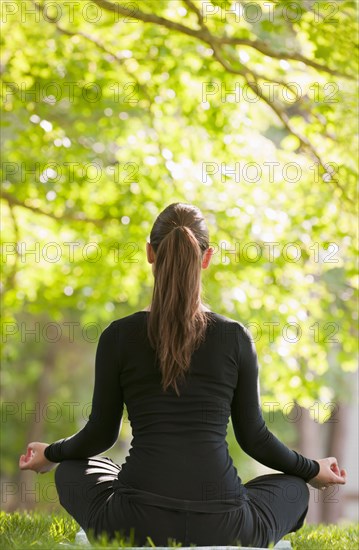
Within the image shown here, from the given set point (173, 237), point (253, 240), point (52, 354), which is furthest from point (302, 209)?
A: point (52, 354)

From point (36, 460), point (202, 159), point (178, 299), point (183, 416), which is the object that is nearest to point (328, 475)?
point (183, 416)

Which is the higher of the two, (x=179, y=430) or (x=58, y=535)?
(x=179, y=430)

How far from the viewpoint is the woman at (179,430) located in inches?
133

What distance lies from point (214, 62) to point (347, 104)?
4.56 feet

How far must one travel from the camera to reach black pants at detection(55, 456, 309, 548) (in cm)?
335

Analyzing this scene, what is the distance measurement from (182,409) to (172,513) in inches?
16.0

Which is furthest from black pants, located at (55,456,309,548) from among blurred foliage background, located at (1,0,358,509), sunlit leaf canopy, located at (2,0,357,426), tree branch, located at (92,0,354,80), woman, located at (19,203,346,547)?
sunlit leaf canopy, located at (2,0,357,426)

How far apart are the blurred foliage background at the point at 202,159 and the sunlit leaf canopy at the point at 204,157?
2 centimetres

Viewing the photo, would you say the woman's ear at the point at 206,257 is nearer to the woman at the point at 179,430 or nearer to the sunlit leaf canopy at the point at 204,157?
the woman at the point at 179,430

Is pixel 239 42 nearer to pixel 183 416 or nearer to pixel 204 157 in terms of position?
pixel 204 157

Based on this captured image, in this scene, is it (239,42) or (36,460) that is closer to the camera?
(36,460)

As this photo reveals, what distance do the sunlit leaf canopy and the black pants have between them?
476 cm

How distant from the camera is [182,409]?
3.42 m

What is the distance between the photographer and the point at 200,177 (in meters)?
8.83
